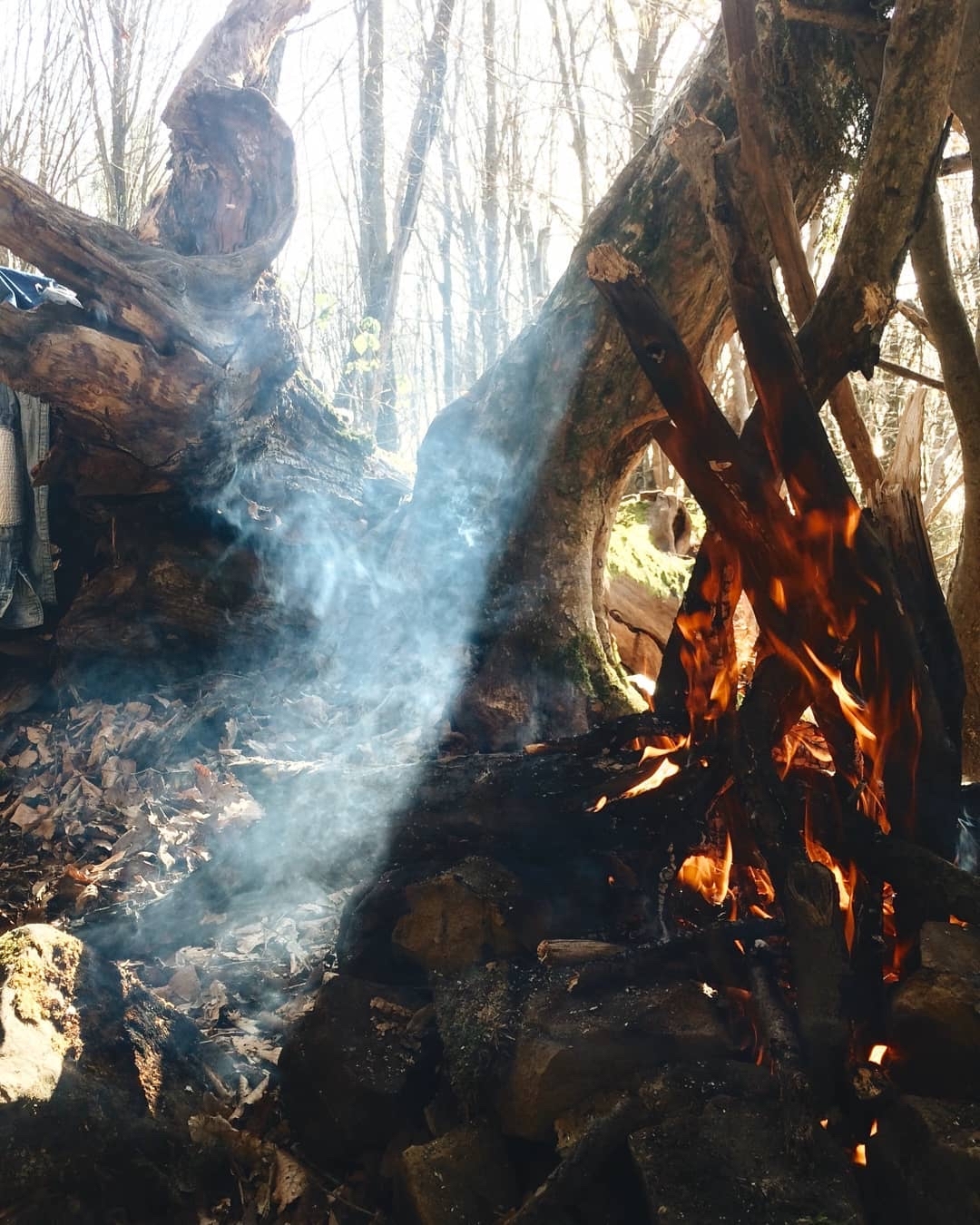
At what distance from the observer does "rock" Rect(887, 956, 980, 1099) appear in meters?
1.67

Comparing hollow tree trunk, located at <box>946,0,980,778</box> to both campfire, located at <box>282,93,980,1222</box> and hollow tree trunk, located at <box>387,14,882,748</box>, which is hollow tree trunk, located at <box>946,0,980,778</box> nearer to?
hollow tree trunk, located at <box>387,14,882,748</box>

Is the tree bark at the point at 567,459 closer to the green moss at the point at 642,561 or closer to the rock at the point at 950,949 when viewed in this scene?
the green moss at the point at 642,561

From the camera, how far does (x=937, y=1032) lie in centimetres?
170

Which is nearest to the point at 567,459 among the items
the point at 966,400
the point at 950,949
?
the point at 966,400

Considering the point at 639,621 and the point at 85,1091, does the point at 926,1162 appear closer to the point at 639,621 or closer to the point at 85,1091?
the point at 85,1091

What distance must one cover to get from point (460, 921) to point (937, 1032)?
4.11ft

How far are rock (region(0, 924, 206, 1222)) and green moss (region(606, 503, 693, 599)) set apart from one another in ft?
14.4

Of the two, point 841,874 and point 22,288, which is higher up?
point 22,288

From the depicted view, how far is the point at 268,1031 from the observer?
262cm

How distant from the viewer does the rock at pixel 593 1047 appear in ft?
6.08

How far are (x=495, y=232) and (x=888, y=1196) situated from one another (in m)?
18.0

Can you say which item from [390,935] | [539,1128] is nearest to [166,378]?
[390,935]

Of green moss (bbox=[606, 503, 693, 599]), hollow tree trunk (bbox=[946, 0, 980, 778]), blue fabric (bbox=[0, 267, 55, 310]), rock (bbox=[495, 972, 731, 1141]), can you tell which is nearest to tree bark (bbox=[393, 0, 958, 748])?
hollow tree trunk (bbox=[946, 0, 980, 778])

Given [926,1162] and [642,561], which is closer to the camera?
[926,1162]
